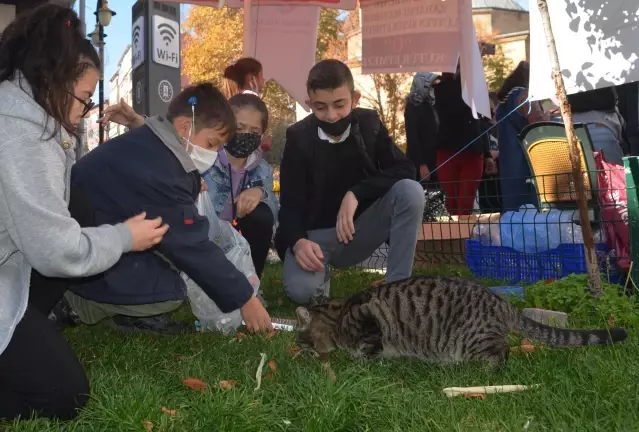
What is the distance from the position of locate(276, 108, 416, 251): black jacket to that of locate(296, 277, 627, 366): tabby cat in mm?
1127

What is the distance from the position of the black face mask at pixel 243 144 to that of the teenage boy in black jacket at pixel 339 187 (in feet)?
0.82

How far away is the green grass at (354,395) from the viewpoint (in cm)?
207

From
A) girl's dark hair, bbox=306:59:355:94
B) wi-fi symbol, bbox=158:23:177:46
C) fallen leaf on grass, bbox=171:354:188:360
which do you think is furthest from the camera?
wi-fi symbol, bbox=158:23:177:46

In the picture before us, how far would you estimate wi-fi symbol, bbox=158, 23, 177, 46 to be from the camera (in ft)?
30.2

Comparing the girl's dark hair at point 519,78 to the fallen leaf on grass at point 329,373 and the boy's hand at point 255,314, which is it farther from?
the fallen leaf on grass at point 329,373

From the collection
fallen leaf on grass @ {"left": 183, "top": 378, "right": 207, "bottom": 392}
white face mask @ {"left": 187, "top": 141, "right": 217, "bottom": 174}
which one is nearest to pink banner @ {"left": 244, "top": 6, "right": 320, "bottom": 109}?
white face mask @ {"left": 187, "top": 141, "right": 217, "bottom": 174}

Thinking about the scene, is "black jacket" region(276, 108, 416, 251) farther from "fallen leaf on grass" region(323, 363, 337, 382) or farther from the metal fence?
"fallen leaf on grass" region(323, 363, 337, 382)

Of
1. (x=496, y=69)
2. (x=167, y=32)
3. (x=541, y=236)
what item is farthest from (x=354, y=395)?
(x=496, y=69)

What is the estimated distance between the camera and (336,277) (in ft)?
18.8

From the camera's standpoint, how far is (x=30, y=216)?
7.29 feet

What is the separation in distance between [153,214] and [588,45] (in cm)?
282

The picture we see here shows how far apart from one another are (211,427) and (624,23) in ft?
11.5

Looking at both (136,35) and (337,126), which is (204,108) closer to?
(337,126)

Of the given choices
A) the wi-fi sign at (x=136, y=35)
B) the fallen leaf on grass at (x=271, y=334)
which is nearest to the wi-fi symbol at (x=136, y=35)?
the wi-fi sign at (x=136, y=35)
